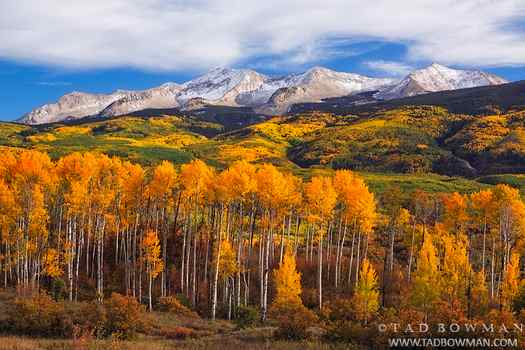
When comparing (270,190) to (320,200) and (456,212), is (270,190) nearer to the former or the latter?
(320,200)

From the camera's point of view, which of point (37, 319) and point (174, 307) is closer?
point (37, 319)

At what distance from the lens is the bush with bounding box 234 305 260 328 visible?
42459 millimetres

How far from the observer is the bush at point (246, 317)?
4246 centimetres

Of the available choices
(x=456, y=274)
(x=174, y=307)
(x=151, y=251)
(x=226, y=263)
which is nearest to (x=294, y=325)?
(x=226, y=263)

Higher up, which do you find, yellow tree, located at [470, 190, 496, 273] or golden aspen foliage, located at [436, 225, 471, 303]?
yellow tree, located at [470, 190, 496, 273]

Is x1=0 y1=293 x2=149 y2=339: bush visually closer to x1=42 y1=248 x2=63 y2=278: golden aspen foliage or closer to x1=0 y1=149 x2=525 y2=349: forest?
x1=0 y1=149 x2=525 y2=349: forest

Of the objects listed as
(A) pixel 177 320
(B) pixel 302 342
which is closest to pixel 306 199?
(A) pixel 177 320

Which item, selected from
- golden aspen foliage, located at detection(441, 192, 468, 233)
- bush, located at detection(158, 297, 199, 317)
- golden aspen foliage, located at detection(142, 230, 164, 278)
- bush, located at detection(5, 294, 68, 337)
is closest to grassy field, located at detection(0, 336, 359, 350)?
bush, located at detection(5, 294, 68, 337)

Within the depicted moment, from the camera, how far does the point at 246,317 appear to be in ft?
148

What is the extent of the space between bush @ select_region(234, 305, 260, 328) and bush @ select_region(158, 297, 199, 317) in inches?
173

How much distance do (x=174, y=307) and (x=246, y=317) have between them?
8.05 m

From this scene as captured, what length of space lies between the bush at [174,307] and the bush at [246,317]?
173 inches

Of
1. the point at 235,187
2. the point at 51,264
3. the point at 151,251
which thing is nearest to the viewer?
the point at 235,187

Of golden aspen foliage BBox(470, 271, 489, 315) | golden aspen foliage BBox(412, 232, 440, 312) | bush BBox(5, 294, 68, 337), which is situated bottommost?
golden aspen foliage BBox(470, 271, 489, 315)
